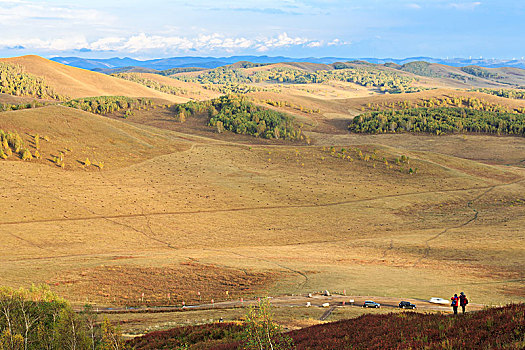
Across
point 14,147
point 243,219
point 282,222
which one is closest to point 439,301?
point 282,222

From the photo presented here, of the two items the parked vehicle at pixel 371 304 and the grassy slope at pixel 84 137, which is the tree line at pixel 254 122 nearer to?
the grassy slope at pixel 84 137

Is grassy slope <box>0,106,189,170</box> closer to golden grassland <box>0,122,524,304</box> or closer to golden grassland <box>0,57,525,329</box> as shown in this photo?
golden grassland <box>0,57,525,329</box>

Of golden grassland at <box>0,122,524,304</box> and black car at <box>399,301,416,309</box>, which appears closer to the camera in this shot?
black car at <box>399,301,416,309</box>

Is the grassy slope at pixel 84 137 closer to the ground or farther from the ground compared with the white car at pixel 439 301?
farther from the ground

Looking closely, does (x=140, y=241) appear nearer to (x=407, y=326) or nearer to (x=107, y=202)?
(x=107, y=202)

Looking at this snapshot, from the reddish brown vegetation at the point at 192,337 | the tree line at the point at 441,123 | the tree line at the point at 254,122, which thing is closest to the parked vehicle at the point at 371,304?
the reddish brown vegetation at the point at 192,337

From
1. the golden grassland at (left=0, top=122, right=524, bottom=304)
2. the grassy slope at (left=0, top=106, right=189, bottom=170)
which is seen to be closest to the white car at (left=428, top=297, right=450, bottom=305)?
the golden grassland at (left=0, top=122, right=524, bottom=304)

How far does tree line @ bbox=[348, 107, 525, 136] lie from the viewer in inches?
6995

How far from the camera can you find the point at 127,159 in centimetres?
10431

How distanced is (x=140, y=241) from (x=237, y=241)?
1509 cm

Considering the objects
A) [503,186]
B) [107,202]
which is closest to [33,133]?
[107,202]

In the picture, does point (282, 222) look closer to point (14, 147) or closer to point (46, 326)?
point (46, 326)

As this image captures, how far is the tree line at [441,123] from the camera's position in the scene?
6995 inches

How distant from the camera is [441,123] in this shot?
18300 cm
